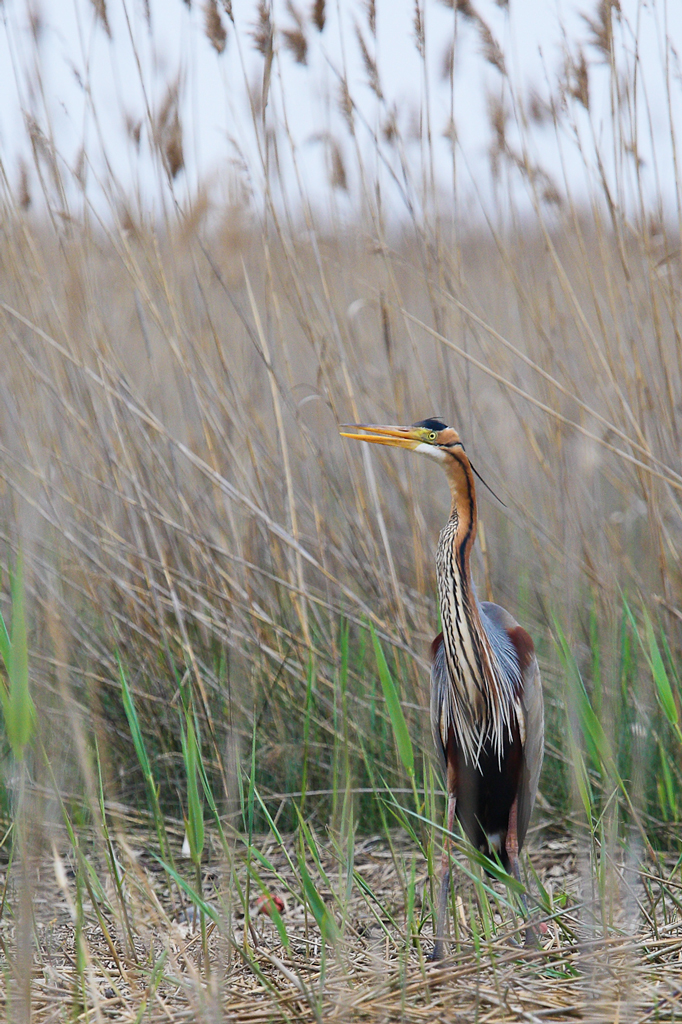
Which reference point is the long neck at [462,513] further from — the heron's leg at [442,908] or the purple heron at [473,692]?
the heron's leg at [442,908]

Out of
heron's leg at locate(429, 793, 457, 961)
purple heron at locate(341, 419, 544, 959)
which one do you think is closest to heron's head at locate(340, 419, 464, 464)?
purple heron at locate(341, 419, 544, 959)

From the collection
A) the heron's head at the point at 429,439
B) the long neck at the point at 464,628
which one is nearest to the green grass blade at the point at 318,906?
the long neck at the point at 464,628

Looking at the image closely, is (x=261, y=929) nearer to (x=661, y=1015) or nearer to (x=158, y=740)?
(x=158, y=740)

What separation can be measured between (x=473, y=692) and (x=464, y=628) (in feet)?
0.56

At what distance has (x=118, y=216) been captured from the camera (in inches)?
86.4

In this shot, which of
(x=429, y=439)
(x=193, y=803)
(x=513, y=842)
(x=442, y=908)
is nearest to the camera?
(x=193, y=803)

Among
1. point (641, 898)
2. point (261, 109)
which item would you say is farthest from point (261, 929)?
point (261, 109)

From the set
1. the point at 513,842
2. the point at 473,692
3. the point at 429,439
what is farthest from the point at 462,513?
the point at 513,842

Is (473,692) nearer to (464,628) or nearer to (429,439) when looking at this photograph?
(464,628)

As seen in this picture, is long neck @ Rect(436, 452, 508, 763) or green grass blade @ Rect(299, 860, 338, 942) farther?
long neck @ Rect(436, 452, 508, 763)

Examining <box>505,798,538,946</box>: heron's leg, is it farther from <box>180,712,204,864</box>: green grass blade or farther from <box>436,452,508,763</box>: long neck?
<box>180,712,204,864</box>: green grass blade

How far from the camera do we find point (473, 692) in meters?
1.93

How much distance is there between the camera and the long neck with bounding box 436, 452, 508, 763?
1.84m

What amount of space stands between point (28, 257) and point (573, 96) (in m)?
1.43
